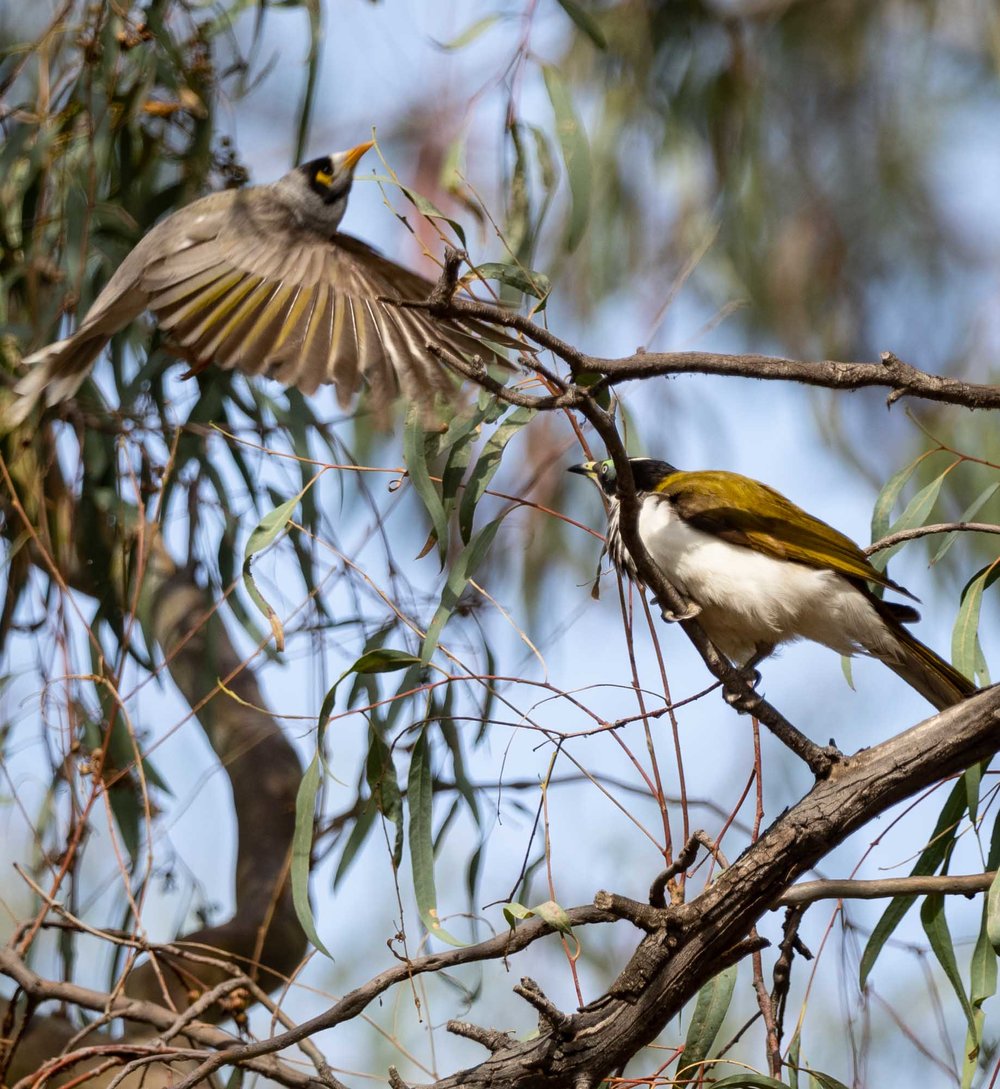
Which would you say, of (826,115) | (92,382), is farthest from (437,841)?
(826,115)

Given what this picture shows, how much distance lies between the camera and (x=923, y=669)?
7.61 ft

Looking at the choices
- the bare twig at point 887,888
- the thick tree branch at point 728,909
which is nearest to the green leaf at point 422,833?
the thick tree branch at point 728,909

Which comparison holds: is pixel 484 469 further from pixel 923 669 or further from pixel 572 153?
pixel 923 669

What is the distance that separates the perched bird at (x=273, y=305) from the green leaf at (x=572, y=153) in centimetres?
26

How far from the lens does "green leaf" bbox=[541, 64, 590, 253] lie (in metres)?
2.42

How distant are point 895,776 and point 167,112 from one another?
2.36m

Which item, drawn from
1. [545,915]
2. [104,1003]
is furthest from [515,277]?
[104,1003]

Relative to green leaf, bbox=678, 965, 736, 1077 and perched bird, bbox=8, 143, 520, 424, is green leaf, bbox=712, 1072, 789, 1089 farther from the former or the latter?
perched bird, bbox=8, 143, 520, 424

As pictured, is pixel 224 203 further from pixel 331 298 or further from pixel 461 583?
pixel 461 583

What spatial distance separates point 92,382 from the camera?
10.3ft

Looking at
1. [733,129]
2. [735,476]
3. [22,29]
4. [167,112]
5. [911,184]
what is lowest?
[735,476]

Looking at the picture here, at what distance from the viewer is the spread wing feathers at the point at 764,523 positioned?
243 cm

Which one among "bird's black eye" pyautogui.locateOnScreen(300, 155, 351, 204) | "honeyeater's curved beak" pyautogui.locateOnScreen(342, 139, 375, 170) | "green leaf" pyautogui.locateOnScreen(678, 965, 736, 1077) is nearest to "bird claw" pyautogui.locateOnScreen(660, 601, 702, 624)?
"green leaf" pyautogui.locateOnScreen(678, 965, 736, 1077)

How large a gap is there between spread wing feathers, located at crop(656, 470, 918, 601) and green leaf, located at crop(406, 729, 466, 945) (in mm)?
675
